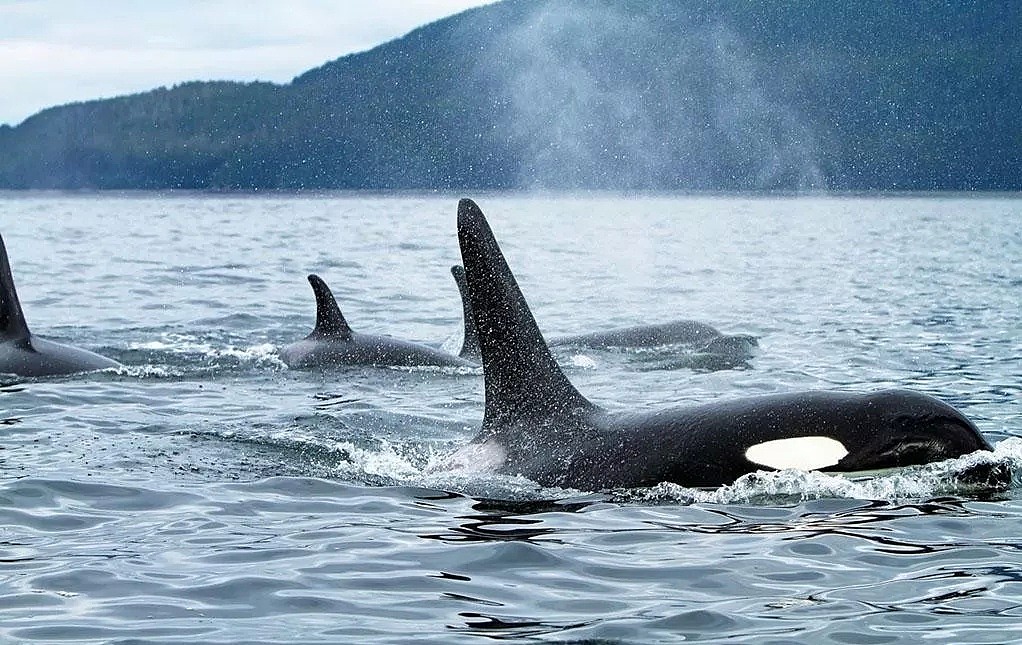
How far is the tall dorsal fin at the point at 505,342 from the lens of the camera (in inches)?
324

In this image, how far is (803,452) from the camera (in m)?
7.55

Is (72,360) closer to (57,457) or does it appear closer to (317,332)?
(317,332)

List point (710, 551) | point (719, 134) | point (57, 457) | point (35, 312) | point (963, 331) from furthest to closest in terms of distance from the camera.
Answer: point (719, 134), point (35, 312), point (963, 331), point (57, 457), point (710, 551)

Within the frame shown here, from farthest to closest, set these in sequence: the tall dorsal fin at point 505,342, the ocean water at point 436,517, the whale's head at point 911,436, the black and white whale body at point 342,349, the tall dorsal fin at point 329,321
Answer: the tall dorsal fin at point 329,321 → the black and white whale body at point 342,349 → the tall dorsal fin at point 505,342 → the whale's head at point 911,436 → the ocean water at point 436,517

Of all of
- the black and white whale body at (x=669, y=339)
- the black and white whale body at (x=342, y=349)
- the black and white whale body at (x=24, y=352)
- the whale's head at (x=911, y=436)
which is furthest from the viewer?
the black and white whale body at (x=669, y=339)

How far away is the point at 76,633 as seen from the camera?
6.04m

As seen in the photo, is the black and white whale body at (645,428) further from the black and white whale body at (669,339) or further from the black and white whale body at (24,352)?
the black and white whale body at (669,339)

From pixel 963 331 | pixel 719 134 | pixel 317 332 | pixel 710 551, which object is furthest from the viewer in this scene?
pixel 719 134

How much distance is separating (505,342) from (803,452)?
5.97ft

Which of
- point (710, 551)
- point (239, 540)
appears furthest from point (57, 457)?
point (710, 551)

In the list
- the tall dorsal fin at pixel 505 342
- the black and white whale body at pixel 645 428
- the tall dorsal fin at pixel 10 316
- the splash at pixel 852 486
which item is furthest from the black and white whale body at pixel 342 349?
the splash at pixel 852 486

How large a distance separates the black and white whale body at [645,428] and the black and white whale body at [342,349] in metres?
7.21

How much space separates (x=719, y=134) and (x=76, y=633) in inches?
7317

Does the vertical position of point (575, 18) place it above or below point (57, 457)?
above
